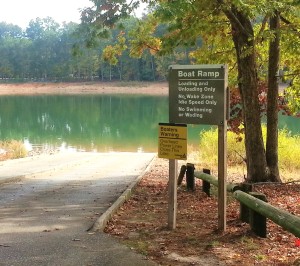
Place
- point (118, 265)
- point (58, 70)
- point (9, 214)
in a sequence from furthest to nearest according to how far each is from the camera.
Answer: point (58, 70), point (9, 214), point (118, 265)

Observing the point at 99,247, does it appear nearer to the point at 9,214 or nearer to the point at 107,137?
the point at 9,214

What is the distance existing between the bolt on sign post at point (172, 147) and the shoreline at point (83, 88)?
77816mm

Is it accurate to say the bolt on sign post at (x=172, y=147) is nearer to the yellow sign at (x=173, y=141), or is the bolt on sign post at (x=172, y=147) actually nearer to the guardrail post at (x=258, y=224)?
the yellow sign at (x=173, y=141)

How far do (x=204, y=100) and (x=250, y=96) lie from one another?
498cm

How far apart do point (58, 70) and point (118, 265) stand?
102435mm

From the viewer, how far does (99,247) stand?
595 cm

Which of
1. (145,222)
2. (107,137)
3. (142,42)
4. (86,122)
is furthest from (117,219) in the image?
(86,122)

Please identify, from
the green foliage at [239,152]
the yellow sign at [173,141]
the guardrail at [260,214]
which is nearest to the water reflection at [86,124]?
the green foliage at [239,152]

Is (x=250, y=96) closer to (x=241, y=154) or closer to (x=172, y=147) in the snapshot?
(x=172, y=147)

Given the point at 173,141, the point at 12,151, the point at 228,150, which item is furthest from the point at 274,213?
the point at 12,151

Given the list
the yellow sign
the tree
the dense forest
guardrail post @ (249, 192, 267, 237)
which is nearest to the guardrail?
guardrail post @ (249, 192, 267, 237)

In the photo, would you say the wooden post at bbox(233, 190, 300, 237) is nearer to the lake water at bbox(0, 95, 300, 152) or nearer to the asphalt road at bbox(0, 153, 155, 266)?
the asphalt road at bbox(0, 153, 155, 266)

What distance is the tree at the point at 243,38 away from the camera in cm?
955

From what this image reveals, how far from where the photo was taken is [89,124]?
48.2m
